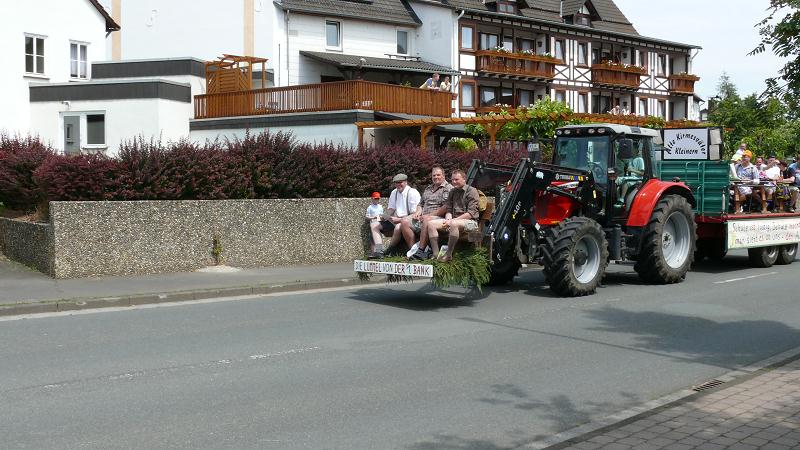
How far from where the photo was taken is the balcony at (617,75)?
169 ft

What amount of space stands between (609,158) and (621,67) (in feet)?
130

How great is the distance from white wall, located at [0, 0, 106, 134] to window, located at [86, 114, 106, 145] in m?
2.29

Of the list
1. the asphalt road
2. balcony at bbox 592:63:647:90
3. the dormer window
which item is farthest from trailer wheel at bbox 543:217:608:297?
the dormer window

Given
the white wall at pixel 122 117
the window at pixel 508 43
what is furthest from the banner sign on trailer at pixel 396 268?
the window at pixel 508 43

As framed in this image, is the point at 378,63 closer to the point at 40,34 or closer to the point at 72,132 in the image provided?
the point at 72,132

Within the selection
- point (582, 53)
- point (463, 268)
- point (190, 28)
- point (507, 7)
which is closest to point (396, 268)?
point (463, 268)

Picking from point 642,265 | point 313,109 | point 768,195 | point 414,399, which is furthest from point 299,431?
point 313,109

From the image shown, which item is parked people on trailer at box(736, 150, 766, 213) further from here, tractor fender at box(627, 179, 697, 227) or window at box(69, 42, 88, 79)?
window at box(69, 42, 88, 79)

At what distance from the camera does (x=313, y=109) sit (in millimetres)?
29328

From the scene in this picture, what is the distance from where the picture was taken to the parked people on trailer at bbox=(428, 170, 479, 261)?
1200 centimetres

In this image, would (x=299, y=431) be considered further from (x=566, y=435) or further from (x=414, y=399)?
(x=566, y=435)

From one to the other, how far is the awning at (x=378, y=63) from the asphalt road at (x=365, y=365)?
2378cm

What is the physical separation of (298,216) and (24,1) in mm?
22312

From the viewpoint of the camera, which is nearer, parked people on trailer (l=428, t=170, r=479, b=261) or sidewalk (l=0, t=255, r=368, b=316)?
parked people on trailer (l=428, t=170, r=479, b=261)
